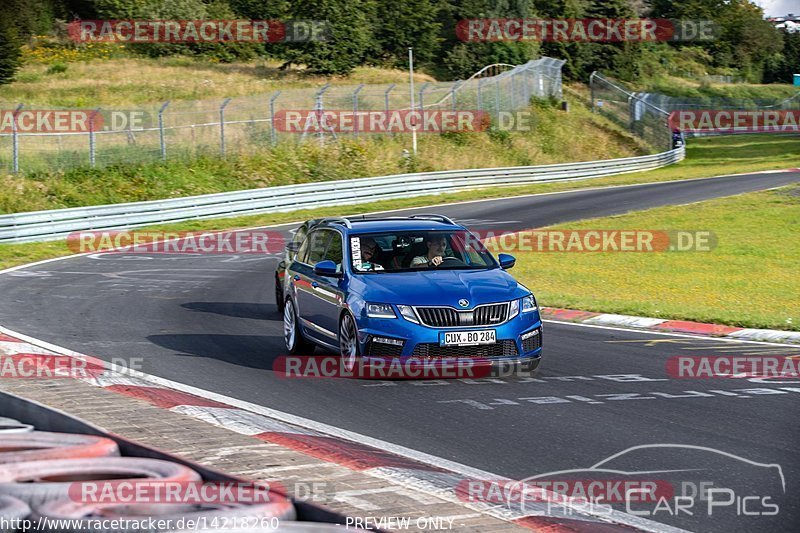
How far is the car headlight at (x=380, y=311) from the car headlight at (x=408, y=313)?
0.28 ft

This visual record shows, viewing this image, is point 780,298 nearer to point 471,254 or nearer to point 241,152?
point 471,254

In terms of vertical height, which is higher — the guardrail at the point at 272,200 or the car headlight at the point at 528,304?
the car headlight at the point at 528,304

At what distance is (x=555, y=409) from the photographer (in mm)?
9234

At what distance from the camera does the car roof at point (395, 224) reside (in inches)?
482

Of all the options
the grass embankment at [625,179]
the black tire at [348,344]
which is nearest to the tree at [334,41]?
the grass embankment at [625,179]

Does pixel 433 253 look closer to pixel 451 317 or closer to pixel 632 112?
pixel 451 317

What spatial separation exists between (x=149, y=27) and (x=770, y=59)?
73.3 meters

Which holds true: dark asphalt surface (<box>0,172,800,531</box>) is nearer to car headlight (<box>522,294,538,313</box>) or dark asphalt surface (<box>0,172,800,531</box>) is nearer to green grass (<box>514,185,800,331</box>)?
car headlight (<box>522,294,538,313</box>)

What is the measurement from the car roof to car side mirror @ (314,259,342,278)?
26.1 inches

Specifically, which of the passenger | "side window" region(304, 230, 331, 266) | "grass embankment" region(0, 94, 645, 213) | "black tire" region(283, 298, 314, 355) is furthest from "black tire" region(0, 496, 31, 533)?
"grass embankment" region(0, 94, 645, 213)

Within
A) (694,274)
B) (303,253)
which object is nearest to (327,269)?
(303,253)

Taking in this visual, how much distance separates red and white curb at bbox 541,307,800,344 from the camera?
536 inches

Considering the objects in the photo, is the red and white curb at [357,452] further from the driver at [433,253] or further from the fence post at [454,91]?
the fence post at [454,91]

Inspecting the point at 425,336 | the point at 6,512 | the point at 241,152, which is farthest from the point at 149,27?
the point at 6,512
